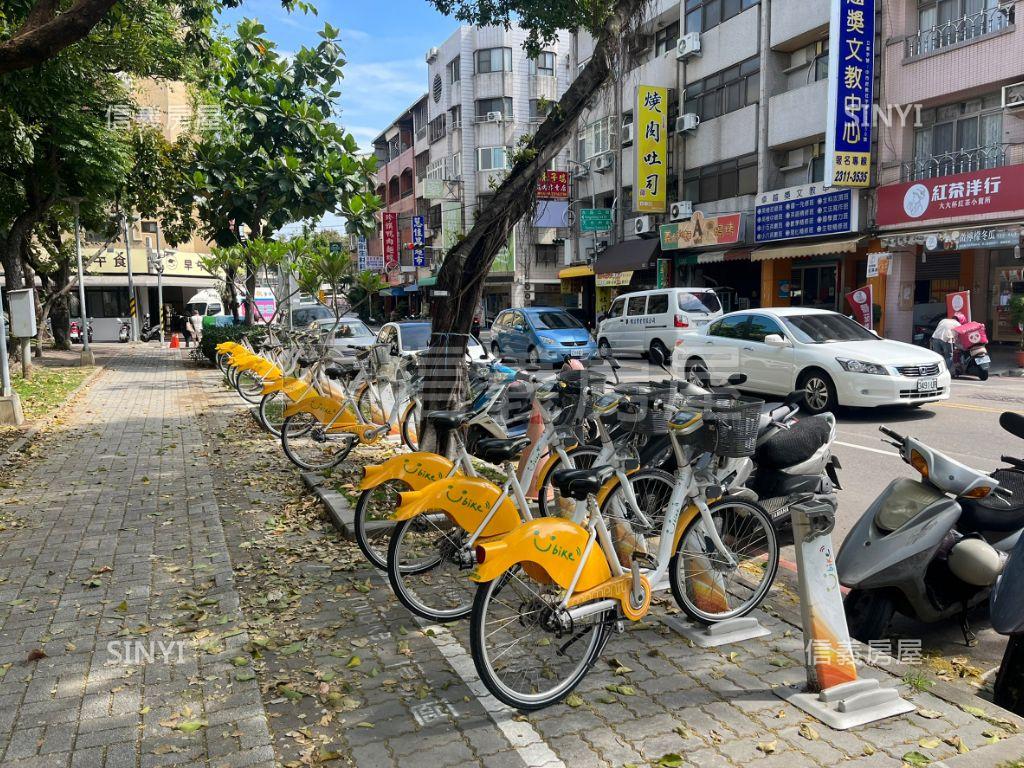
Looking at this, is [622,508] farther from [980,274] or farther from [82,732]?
[980,274]

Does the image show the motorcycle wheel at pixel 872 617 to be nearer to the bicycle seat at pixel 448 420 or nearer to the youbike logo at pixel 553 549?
the youbike logo at pixel 553 549

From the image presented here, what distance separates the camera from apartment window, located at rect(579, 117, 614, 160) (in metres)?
30.0

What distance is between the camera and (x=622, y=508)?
165 inches

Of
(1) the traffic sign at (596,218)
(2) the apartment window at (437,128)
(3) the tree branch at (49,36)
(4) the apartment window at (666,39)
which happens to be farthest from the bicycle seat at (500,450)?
(2) the apartment window at (437,128)

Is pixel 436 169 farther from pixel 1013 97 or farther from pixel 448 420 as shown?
pixel 448 420

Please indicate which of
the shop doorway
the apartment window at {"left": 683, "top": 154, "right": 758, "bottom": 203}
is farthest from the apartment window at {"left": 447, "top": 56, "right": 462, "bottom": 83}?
the shop doorway

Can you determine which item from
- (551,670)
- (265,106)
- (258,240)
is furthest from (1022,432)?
(258,240)

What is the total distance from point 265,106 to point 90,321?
2765cm

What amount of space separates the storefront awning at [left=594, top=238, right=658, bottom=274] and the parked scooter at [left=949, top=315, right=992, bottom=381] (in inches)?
489

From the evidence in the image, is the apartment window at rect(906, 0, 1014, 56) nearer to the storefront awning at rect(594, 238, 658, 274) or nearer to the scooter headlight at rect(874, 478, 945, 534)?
the storefront awning at rect(594, 238, 658, 274)

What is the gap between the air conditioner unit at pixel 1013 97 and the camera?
1534 centimetres

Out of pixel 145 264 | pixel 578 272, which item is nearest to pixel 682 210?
pixel 578 272

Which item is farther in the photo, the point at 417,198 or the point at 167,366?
the point at 417,198

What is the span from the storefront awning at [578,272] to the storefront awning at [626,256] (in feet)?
3.96
